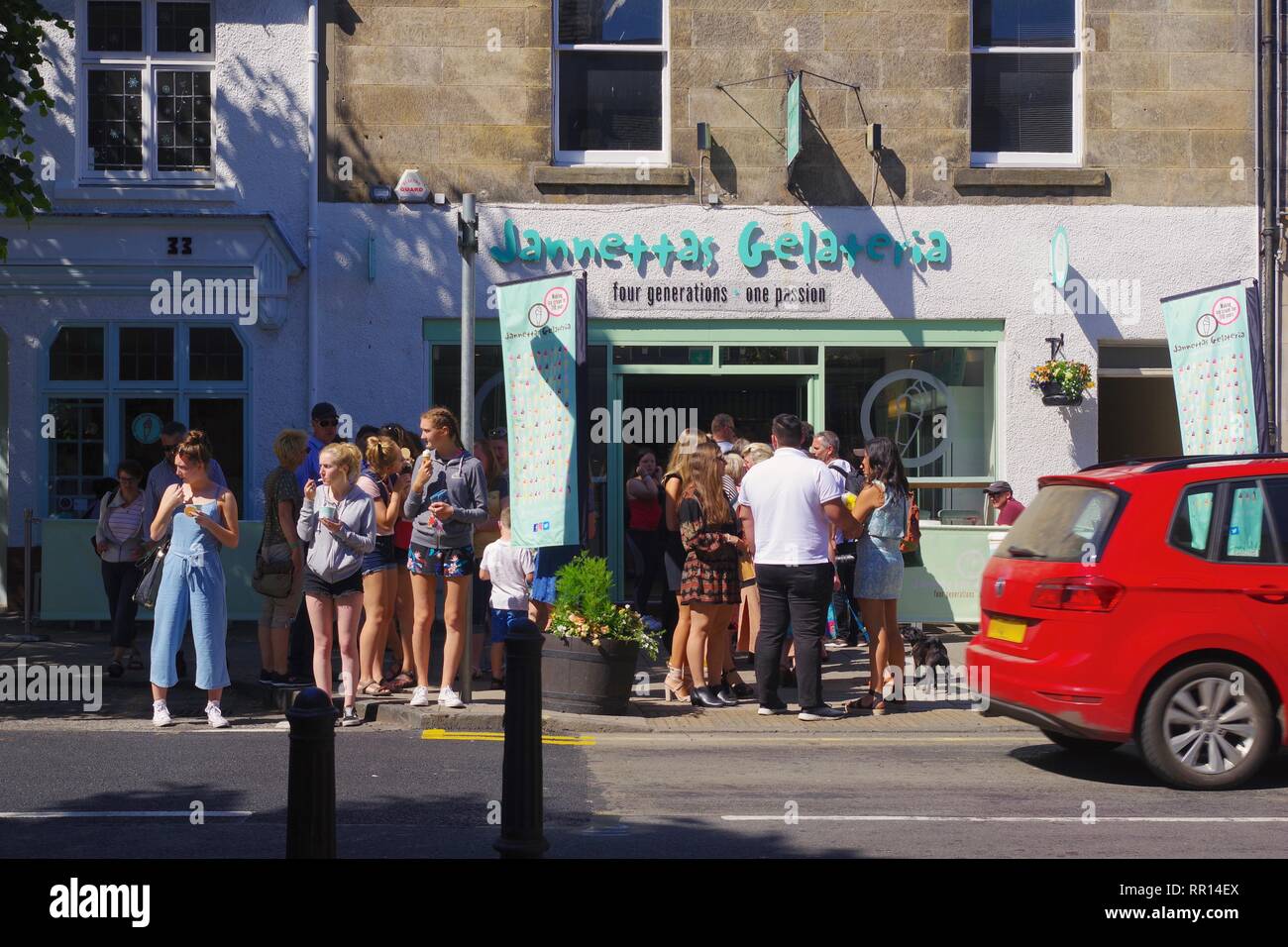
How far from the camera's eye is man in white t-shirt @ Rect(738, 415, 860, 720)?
10.1 meters

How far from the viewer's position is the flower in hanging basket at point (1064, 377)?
14594mm

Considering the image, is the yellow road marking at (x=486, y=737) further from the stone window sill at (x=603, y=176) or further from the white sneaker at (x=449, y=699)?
the stone window sill at (x=603, y=176)

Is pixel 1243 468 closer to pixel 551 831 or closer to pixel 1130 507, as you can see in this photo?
pixel 1130 507

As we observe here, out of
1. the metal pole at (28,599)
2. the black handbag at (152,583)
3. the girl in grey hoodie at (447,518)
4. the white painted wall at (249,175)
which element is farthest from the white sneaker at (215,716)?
the white painted wall at (249,175)

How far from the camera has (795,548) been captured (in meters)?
10.1

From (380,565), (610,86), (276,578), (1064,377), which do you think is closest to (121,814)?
(276,578)

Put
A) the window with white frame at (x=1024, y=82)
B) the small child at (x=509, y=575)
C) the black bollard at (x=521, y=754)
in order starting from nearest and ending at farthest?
the black bollard at (x=521, y=754)
the small child at (x=509, y=575)
the window with white frame at (x=1024, y=82)

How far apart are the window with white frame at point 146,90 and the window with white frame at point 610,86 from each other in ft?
11.5

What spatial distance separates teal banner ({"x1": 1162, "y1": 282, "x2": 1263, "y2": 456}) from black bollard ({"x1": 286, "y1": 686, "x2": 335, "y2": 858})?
8692mm

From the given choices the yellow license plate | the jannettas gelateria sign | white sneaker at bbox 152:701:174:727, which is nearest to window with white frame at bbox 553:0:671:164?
the jannettas gelateria sign

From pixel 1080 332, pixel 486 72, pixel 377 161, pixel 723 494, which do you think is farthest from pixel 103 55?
pixel 1080 332

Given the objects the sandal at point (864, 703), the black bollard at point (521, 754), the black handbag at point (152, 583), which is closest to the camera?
the black bollard at point (521, 754)

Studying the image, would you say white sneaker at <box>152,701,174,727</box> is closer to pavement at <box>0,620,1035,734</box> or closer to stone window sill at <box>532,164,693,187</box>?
pavement at <box>0,620,1035,734</box>

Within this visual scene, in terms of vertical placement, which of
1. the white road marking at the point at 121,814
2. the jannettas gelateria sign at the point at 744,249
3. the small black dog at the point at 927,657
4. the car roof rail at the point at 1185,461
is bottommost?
the white road marking at the point at 121,814
